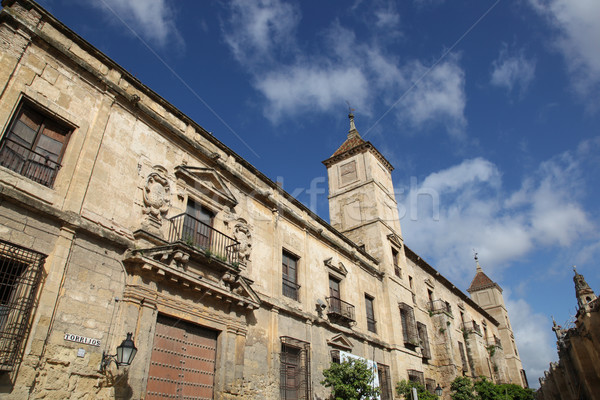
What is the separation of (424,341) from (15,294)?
1886 centimetres

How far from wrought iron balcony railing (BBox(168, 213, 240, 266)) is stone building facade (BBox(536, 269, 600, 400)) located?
1302cm

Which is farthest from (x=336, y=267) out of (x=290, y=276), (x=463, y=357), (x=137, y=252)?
(x=463, y=357)

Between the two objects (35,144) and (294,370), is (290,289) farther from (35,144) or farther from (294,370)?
(35,144)

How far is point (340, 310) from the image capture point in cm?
1542

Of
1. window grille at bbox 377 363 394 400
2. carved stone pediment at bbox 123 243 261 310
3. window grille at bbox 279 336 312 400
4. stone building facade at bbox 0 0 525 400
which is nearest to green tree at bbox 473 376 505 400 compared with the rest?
window grille at bbox 377 363 394 400

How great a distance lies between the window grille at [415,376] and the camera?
702 inches

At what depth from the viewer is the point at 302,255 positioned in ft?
48.1

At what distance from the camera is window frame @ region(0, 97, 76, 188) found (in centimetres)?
746

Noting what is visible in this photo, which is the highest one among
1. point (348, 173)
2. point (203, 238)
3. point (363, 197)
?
point (348, 173)

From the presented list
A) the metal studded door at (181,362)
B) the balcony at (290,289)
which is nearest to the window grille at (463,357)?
the balcony at (290,289)

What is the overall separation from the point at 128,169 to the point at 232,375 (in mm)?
5646

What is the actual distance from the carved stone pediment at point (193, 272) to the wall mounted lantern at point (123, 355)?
5.37 ft

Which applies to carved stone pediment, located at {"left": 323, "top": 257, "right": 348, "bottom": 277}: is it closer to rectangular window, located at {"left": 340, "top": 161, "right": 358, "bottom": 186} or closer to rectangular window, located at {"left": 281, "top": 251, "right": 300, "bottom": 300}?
rectangular window, located at {"left": 281, "top": 251, "right": 300, "bottom": 300}

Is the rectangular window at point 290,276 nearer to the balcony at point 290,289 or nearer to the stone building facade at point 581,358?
the balcony at point 290,289
